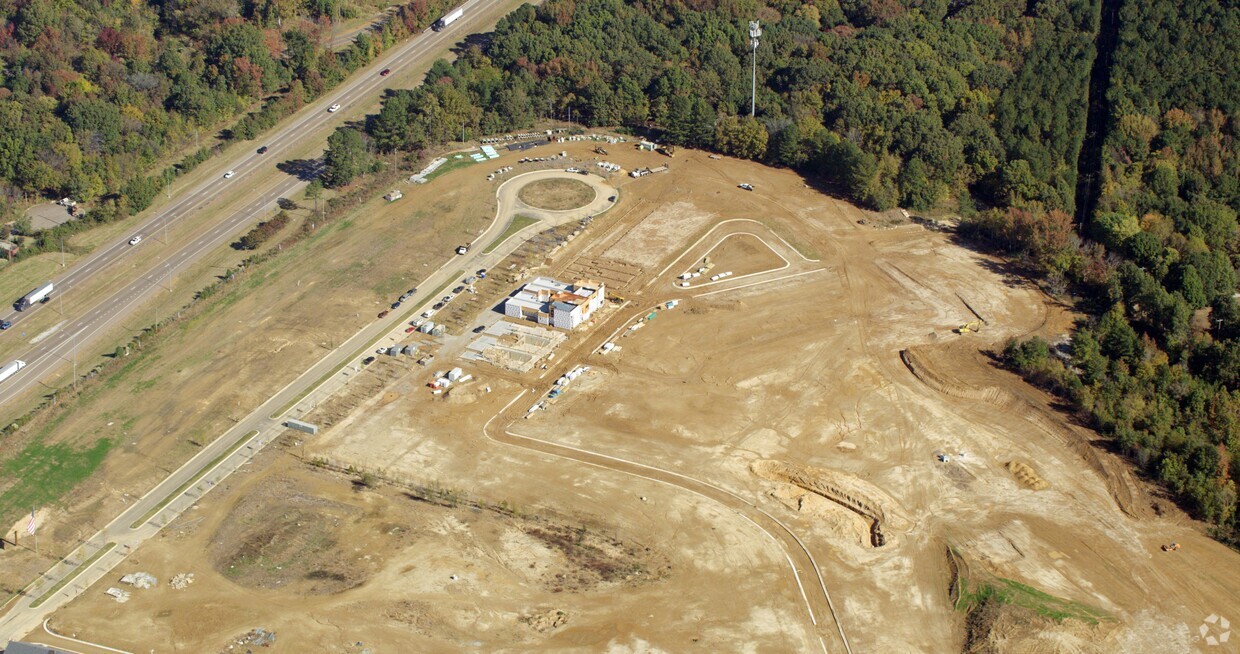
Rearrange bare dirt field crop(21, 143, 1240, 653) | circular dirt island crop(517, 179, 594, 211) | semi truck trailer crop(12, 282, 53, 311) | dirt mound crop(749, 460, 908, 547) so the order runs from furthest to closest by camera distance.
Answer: circular dirt island crop(517, 179, 594, 211), semi truck trailer crop(12, 282, 53, 311), dirt mound crop(749, 460, 908, 547), bare dirt field crop(21, 143, 1240, 653)

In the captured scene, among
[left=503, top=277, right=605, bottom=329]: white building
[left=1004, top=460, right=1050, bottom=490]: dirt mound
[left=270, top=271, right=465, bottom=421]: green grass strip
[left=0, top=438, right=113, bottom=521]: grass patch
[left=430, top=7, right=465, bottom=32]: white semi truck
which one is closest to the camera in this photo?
[left=0, top=438, right=113, bottom=521]: grass patch

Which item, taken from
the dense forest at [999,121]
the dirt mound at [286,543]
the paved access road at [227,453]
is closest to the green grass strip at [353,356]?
the paved access road at [227,453]

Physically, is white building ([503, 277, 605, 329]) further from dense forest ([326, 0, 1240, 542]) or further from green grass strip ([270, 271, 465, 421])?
dense forest ([326, 0, 1240, 542])

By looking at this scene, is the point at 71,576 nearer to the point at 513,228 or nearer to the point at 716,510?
the point at 716,510

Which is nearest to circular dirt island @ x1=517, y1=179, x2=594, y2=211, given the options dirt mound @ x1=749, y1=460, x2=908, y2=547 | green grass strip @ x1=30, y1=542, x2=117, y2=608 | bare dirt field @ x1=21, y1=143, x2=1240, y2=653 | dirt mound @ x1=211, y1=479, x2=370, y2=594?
bare dirt field @ x1=21, y1=143, x2=1240, y2=653

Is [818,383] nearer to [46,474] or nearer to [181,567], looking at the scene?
[181,567]

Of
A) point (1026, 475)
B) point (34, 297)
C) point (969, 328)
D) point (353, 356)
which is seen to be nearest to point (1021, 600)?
point (1026, 475)

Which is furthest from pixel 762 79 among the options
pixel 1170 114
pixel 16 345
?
pixel 16 345
